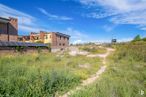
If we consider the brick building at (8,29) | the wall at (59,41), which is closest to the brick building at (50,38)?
the wall at (59,41)

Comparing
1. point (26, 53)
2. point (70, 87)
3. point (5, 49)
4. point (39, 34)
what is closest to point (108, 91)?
point (70, 87)

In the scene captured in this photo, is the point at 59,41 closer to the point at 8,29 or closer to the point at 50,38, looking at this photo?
the point at 50,38

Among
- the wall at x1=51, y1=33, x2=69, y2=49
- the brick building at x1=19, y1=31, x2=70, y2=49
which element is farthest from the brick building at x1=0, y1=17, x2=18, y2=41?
the brick building at x1=19, y1=31, x2=70, y2=49

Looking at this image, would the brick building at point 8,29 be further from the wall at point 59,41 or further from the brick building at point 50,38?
the brick building at point 50,38

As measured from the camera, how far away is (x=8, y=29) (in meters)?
21.2

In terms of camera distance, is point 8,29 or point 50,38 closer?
point 8,29

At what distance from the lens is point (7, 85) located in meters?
4.99

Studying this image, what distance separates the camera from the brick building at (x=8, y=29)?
20.1 m

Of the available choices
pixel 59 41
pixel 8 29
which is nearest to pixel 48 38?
pixel 59 41

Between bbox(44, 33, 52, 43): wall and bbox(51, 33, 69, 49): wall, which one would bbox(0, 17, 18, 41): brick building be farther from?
bbox(44, 33, 52, 43): wall

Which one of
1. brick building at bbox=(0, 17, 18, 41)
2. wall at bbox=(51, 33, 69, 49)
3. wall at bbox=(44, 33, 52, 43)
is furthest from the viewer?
wall at bbox=(44, 33, 52, 43)

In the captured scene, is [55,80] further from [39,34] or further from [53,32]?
[39,34]

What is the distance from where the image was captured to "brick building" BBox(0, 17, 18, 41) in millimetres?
20078

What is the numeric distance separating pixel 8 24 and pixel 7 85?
1866 cm
